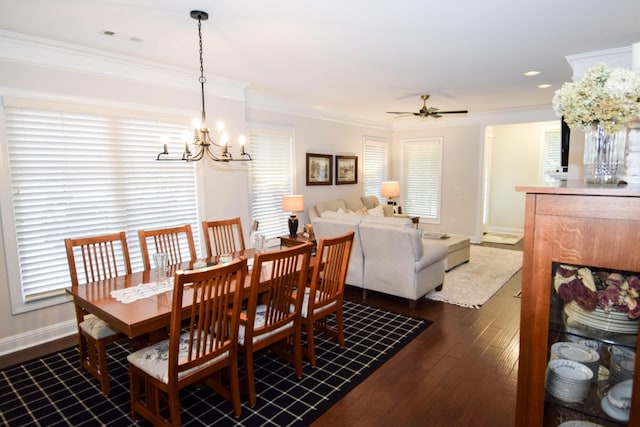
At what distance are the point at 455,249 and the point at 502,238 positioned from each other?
10.3 feet

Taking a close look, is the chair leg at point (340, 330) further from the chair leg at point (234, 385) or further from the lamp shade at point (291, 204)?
the lamp shade at point (291, 204)

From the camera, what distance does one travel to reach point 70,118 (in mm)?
3416

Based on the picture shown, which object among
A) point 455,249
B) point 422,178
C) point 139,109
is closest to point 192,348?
point 139,109

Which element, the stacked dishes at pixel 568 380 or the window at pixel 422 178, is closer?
the stacked dishes at pixel 568 380

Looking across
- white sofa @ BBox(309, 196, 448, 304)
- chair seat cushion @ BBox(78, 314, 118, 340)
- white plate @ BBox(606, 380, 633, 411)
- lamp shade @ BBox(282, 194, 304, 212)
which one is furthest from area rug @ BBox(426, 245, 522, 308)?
chair seat cushion @ BBox(78, 314, 118, 340)

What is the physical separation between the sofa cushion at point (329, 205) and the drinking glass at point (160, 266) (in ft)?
12.1

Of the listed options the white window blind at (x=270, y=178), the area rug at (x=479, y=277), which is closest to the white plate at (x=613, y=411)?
the area rug at (x=479, y=277)

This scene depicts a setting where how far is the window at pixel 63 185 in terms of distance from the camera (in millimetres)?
3162

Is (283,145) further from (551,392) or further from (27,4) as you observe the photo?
(551,392)

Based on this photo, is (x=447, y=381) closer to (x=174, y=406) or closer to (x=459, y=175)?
(x=174, y=406)

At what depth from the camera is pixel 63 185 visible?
3.39 metres

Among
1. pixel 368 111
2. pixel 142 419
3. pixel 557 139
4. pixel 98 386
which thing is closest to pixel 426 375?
pixel 142 419

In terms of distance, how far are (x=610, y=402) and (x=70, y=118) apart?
4333mm

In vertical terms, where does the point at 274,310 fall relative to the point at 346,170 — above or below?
below
